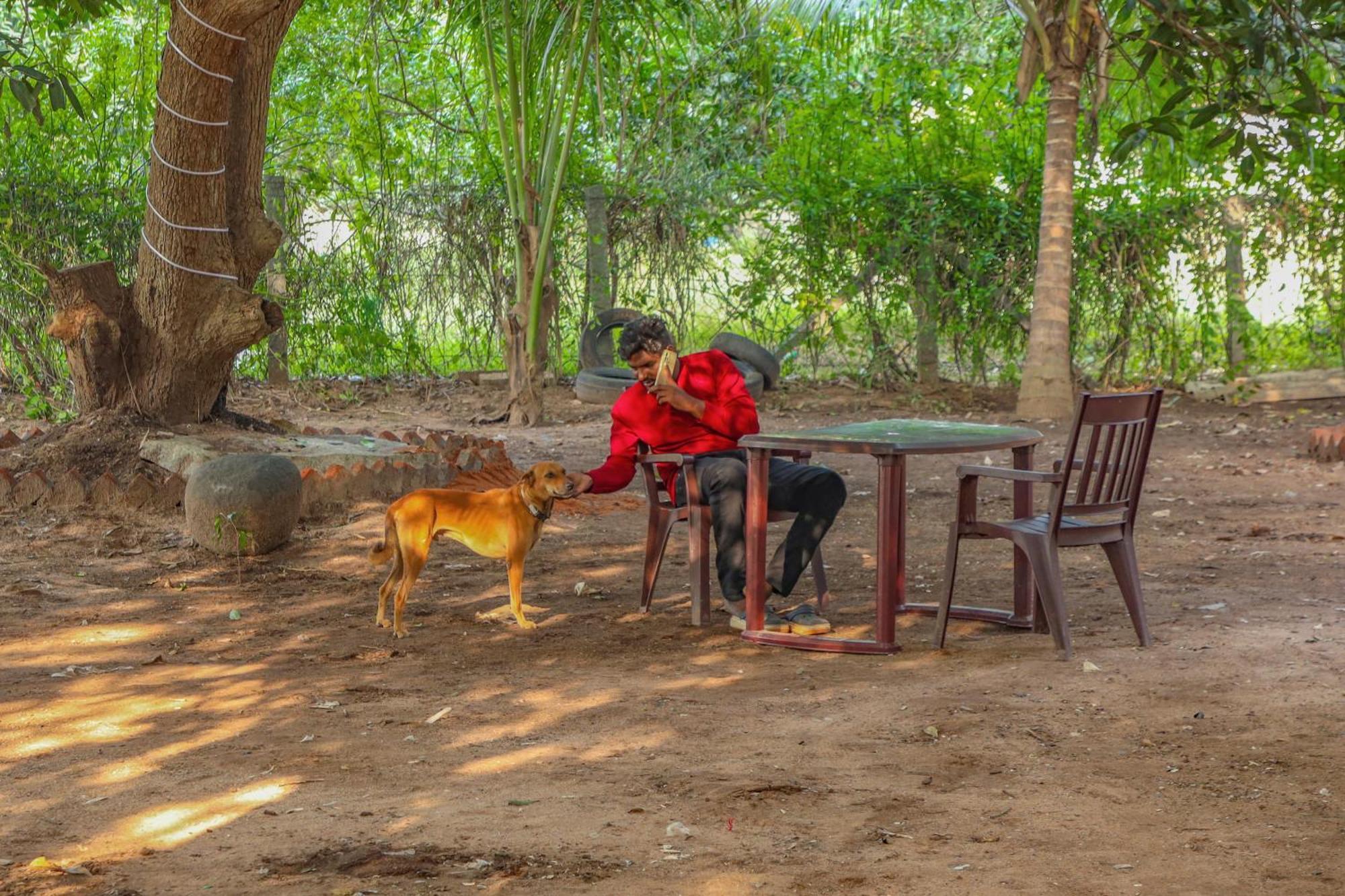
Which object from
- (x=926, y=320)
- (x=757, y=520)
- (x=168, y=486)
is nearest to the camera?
(x=757, y=520)

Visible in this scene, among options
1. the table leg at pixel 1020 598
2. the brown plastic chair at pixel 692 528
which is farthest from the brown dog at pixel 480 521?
the table leg at pixel 1020 598

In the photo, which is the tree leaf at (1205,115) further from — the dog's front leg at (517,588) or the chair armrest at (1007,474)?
the dog's front leg at (517,588)

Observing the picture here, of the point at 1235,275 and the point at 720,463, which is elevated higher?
the point at 1235,275

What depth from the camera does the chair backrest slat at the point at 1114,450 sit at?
4855 mm

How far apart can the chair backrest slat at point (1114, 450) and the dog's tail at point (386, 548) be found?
247 cm

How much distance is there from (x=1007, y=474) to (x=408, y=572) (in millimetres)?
2244

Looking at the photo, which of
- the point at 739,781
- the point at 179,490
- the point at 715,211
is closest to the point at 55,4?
the point at 179,490

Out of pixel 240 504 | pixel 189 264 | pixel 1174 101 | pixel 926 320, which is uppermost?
pixel 1174 101

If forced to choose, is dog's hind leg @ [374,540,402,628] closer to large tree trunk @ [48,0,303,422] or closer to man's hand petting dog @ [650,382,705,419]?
man's hand petting dog @ [650,382,705,419]

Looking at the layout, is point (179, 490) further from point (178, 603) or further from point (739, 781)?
point (739, 781)

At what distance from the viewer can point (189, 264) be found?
8.06 m

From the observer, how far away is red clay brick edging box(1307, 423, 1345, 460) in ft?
32.0

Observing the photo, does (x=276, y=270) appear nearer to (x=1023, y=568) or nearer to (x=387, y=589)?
(x=387, y=589)

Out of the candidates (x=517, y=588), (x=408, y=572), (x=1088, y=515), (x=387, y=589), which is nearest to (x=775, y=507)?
(x=517, y=588)
